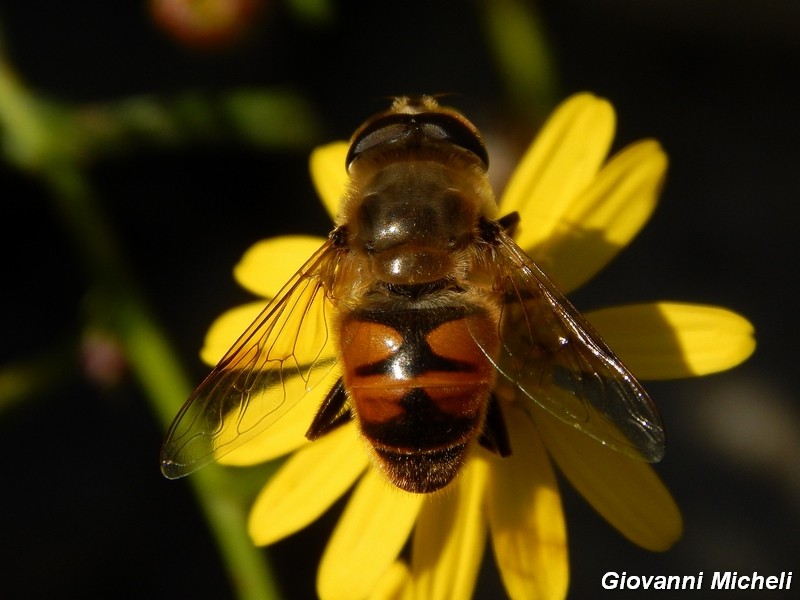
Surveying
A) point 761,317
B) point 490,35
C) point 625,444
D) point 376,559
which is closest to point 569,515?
point 761,317

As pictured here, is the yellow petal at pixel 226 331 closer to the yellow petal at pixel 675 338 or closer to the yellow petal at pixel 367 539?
the yellow petal at pixel 367 539

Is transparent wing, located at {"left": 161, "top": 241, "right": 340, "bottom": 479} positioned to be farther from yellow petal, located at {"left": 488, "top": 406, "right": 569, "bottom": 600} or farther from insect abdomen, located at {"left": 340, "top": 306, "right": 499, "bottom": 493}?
yellow petal, located at {"left": 488, "top": 406, "right": 569, "bottom": 600}

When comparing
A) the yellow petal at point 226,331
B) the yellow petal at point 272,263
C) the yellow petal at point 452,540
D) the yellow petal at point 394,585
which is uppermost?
the yellow petal at point 272,263

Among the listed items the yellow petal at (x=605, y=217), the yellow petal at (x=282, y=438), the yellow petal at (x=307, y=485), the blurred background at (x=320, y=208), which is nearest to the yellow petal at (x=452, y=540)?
the yellow petal at (x=307, y=485)

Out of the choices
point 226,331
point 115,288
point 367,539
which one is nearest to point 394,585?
point 367,539

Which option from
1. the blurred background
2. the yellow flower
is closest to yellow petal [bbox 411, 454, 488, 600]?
the yellow flower

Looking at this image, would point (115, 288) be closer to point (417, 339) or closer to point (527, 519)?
point (527, 519)

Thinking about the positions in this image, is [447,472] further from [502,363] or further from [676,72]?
[676,72]
